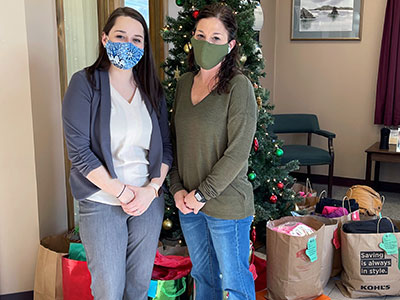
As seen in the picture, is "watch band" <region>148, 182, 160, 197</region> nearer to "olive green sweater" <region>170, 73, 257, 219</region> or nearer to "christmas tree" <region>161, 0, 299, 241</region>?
"olive green sweater" <region>170, 73, 257, 219</region>

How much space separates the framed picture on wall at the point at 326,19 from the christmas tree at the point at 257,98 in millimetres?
2258

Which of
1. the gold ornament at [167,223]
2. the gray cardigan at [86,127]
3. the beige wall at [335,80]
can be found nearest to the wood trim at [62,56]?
the gold ornament at [167,223]

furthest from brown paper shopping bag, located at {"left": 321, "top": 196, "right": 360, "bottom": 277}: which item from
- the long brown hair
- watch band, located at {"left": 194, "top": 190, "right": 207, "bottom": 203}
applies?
the long brown hair

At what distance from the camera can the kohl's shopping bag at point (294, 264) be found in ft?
7.62

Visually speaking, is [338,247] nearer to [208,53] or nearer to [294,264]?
[294,264]

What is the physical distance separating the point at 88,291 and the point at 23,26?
4.15ft

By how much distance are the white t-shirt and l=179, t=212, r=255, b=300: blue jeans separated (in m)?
0.31

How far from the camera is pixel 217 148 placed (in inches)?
66.6

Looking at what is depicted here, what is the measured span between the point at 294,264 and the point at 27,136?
1485 millimetres

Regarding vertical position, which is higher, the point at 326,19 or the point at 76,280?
the point at 326,19

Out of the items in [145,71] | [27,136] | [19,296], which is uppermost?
[145,71]

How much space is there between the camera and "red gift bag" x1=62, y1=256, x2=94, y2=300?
6.85 feet

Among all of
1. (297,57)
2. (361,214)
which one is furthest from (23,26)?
(297,57)

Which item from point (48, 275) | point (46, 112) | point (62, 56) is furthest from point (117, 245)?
point (62, 56)
